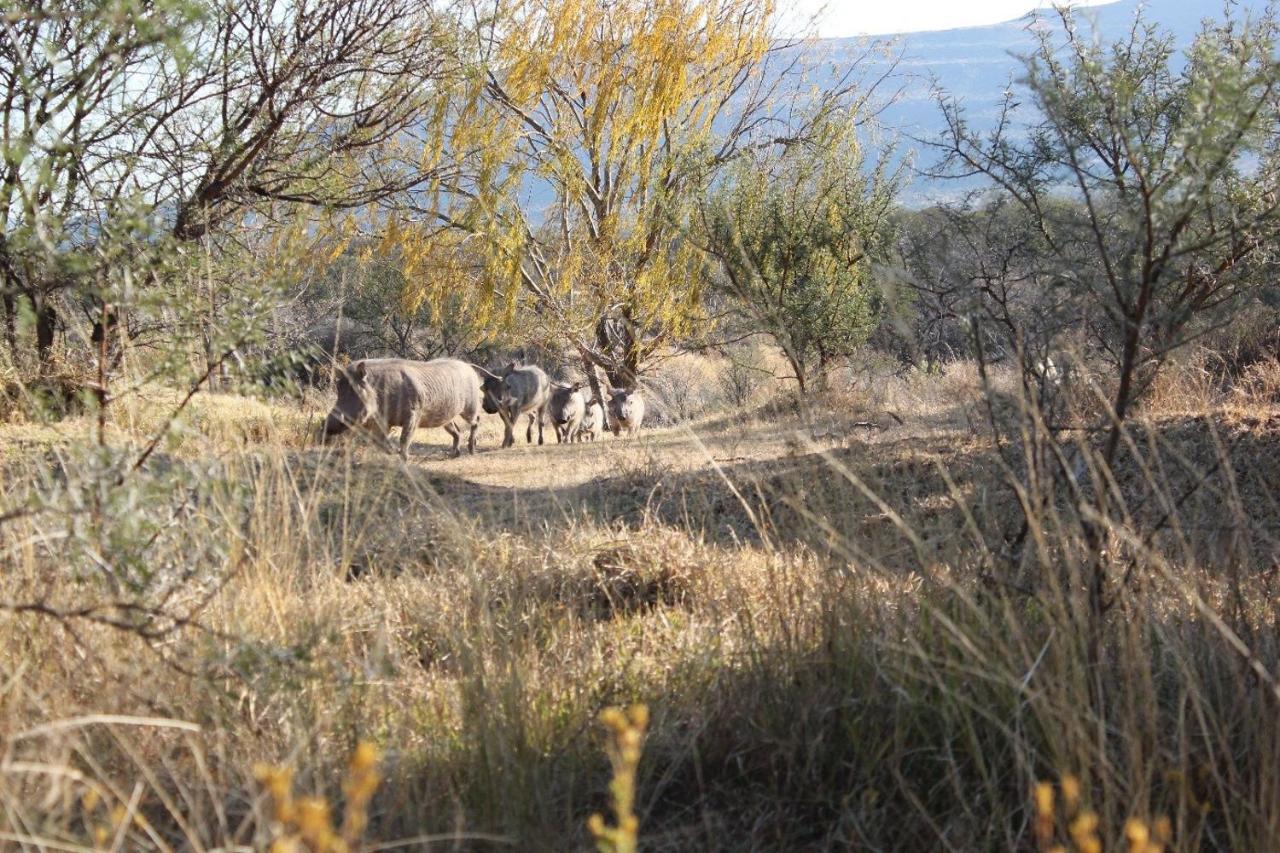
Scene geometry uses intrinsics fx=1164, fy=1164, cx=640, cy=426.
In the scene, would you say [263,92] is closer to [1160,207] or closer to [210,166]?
[210,166]

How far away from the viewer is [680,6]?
16047mm

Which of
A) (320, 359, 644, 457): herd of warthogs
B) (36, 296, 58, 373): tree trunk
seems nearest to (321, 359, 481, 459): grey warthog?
(320, 359, 644, 457): herd of warthogs

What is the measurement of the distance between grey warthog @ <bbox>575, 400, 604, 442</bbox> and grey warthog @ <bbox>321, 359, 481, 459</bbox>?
13.9 ft

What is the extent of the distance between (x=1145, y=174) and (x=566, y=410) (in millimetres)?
12791

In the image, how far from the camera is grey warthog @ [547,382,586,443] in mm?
16234

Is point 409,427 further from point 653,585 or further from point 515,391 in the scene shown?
point 653,585

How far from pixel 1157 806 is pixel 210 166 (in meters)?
8.36

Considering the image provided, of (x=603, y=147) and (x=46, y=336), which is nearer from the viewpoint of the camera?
(x=46, y=336)

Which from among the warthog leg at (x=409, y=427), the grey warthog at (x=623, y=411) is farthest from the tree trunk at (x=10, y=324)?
the grey warthog at (x=623, y=411)

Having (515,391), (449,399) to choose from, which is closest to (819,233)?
(515,391)

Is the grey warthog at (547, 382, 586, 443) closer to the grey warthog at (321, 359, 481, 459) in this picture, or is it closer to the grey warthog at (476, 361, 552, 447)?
the grey warthog at (476, 361, 552, 447)

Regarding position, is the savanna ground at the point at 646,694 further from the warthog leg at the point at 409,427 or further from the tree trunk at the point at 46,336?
the warthog leg at the point at 409,427

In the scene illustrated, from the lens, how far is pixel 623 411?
16766 millimetres

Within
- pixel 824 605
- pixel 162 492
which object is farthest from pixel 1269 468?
pixel 162 492
